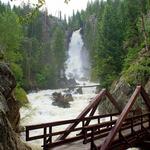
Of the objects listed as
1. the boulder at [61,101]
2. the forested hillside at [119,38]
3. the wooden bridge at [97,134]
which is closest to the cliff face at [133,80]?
the forested hillside at [119,38]

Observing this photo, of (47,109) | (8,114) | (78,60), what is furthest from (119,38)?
(78,60)

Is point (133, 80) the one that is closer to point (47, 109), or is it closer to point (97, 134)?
point (47, 109)

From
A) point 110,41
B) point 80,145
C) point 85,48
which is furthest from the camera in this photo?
point 85,48

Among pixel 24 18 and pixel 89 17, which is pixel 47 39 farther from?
pixel 24 18

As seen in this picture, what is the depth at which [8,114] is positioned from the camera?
71.9 feet

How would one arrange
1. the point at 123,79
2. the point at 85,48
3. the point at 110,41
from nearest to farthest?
the point at 123,79 < the point at 110,41 < the point at 85,48

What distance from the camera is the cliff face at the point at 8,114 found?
35.9 feet

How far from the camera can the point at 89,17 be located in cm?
13288

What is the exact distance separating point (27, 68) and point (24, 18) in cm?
6600

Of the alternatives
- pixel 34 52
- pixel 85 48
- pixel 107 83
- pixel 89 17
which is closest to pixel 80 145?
pixel 107 83

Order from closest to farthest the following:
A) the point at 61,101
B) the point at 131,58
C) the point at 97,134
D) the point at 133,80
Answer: the point at 97,134, the point at 133,80, the point at 131,58, the point at 61,101

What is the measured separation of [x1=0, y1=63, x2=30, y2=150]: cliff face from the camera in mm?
10930

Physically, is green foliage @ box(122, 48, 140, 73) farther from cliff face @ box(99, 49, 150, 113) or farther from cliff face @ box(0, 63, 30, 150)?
cliff face @ box(0, 63, 30, 150)

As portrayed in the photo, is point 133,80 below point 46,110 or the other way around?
the other way around
